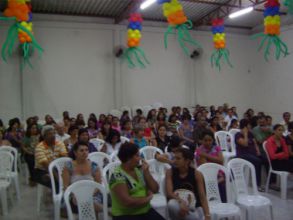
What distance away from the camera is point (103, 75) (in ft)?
28.1

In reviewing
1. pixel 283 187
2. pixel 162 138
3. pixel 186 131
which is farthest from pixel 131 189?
pixel 186 131

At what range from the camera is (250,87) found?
426 inches

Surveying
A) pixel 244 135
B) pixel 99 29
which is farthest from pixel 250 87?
pixel 244 135

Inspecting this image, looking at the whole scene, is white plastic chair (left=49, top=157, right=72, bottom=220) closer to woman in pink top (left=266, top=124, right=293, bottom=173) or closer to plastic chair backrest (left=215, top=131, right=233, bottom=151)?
woman in pink top (left=266, top=124, right=293, bottom=173)

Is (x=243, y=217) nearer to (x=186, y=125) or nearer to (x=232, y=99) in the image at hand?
(x=186, y=125)

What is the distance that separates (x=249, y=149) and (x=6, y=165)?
11.1 ft

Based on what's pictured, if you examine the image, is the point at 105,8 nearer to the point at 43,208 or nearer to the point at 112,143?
the point at 112,143

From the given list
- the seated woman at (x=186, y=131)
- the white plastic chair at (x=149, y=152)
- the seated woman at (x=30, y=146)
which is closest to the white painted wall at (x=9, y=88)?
the seated woman at (x=30, y=146)

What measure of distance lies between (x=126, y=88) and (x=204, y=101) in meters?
2.74

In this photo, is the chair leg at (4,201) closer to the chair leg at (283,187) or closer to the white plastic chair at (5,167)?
the white plastic chair at (5,167)

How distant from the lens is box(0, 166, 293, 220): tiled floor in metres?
3.43

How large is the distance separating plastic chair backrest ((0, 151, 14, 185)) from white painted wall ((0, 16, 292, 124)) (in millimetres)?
4038

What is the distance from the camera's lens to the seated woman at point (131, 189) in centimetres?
221

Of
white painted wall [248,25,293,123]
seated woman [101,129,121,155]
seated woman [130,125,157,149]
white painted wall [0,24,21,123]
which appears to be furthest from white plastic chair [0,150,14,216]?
white painted wall [248,25,293,123]
